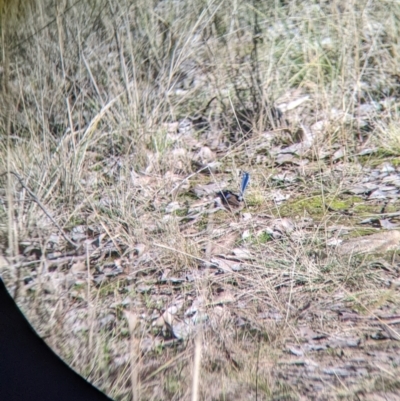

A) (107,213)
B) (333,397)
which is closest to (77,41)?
(107,213)

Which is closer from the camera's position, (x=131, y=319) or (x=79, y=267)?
(x=131, y=319)

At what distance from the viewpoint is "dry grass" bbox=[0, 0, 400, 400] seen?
207 centimetres

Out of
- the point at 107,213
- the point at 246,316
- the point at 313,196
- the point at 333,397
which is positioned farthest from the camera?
the point at 107,213

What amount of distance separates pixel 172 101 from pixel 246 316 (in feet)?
3.26

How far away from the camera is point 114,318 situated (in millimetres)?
2285

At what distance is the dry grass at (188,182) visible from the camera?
6.80 feet

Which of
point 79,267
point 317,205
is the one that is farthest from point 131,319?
point 317,205

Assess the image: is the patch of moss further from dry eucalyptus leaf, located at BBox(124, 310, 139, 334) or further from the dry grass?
dry eucalyptus leaf, located at BBox(124, 310, 139, 334)

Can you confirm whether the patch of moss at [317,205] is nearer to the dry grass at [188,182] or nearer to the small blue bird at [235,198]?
the dry grass at [188,182]

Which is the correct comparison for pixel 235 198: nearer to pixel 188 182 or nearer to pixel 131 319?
pixel 188 182

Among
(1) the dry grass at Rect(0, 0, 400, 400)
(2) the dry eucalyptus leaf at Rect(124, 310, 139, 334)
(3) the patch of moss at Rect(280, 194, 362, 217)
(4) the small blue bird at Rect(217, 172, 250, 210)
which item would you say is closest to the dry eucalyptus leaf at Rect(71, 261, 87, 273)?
(1) the dry grass at Rect(0, 0, 400, 400)

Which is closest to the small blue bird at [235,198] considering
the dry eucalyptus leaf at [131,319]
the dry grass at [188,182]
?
the dry grass at [188,182]

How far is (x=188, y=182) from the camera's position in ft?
7.92

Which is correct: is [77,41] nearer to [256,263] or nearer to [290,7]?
[290,7]
